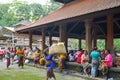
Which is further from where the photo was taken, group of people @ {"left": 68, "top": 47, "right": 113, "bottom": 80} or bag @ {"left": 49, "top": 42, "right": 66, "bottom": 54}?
bag @ {"left": 49, "top": 42, "right": 66, "bottom": 54}

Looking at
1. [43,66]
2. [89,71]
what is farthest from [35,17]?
[89,71]

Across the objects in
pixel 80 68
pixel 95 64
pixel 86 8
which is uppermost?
pixel 86 8

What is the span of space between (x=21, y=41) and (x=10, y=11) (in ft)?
120

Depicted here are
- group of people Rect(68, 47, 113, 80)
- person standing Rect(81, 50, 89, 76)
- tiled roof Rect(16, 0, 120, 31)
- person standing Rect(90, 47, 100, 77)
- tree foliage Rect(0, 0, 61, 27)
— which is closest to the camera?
tiled roof Rect(16, 0, 120, 31)

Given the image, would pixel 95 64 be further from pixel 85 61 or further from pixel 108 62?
pixel 85 61

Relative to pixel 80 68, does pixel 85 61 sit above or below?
above

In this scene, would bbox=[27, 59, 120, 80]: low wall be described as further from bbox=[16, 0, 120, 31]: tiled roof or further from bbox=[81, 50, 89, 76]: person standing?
bbox=[16, 0, 120, 31]: tiled roof

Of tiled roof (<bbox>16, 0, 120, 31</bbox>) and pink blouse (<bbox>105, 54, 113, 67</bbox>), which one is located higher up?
tiled roof (<bbox>16, 0, 120, 31</bbox>)

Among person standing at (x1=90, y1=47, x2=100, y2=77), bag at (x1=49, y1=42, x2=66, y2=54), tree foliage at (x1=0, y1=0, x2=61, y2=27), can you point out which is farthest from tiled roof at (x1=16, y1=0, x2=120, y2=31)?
tree foliage at (x1=0, y1=0, x2=61, y2=27)

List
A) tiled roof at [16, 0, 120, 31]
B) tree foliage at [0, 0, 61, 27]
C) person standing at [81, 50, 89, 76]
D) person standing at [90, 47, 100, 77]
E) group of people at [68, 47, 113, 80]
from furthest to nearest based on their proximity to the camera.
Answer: tree foliage at [0, 0, 61, 27]
person standing at [81, 50, 89, 76]
person standing at [90, 47, 100, 77]
group of people at [68, 47, 113, 80]
tiled roof at [16, 0, 120, 31]

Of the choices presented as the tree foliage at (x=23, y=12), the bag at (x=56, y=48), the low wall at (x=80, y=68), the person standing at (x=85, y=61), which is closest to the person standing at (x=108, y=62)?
the low wall at (x=80, y=68)

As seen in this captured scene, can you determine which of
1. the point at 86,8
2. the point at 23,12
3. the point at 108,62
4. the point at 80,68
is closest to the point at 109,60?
the point at 108,62

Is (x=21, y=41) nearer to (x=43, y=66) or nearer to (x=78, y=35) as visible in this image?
(x=78, y=35)

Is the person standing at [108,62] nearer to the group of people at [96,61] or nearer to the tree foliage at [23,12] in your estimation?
the group of people at [96,61]
